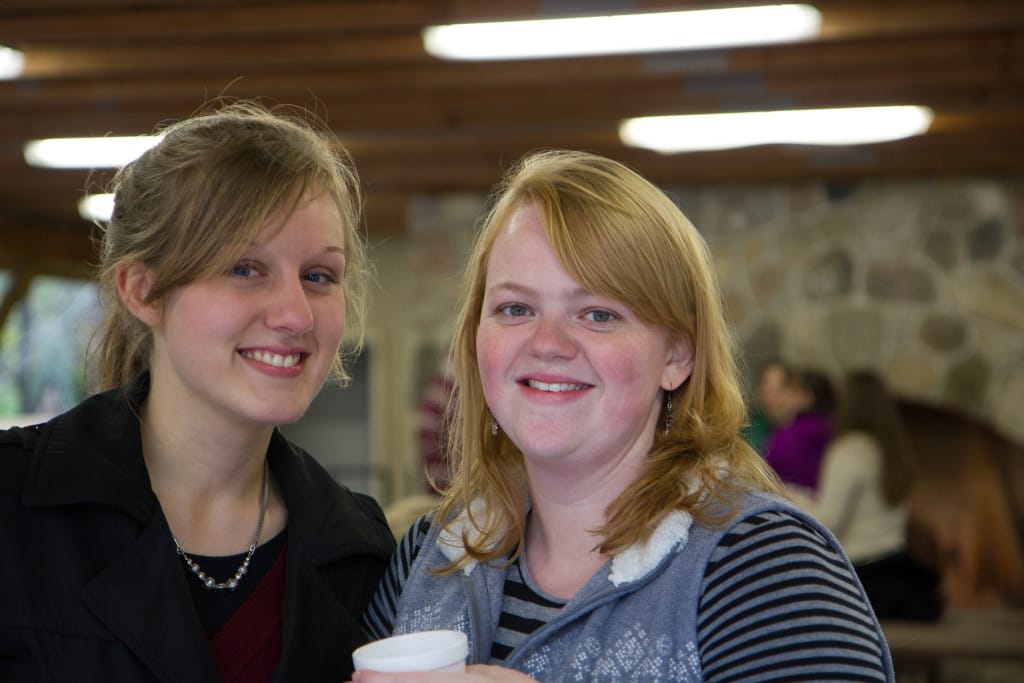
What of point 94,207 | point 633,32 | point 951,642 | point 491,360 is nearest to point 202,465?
point 491,360

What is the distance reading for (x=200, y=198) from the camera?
1623mm

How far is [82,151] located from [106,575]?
14.0ft

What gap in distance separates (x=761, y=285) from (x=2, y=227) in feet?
16.1

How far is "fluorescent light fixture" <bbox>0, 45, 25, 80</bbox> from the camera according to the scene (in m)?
3.95

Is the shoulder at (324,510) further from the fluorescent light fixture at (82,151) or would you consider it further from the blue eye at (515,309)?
the fluorescent light fixture at (82,151)

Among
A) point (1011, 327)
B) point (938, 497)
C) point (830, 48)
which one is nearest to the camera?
point (830, 48)

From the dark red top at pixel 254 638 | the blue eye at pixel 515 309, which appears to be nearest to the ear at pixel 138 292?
the dark red top at pixel 254 638

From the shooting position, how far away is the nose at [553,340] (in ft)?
4.65

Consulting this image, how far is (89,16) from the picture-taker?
347 cm

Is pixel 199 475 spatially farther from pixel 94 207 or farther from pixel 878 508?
pixel 94 207

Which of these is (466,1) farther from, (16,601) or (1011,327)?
(1011,327)

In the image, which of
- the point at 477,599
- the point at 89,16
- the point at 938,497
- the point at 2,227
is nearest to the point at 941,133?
the point at 938,497

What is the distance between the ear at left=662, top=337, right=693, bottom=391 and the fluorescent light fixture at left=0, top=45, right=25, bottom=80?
3.16 meters

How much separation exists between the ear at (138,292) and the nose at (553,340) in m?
0.58
